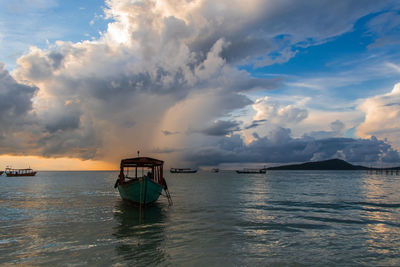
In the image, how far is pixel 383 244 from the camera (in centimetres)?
1316

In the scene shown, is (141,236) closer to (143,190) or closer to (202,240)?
(202,240)

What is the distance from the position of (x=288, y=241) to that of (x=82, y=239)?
432 inches

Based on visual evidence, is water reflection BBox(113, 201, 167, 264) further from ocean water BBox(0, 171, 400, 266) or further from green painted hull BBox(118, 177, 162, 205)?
green painted hull BBox(118, 177, 162, 205)

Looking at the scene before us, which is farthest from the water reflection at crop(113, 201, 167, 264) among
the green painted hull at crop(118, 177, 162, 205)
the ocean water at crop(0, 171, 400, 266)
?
the green painted hull at crop(118, 177, 162, 205)

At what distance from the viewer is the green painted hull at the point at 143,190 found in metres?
23.8

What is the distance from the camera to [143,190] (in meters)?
24.0

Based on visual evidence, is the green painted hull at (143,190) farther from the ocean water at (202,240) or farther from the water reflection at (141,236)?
the ocean water at (202,240)

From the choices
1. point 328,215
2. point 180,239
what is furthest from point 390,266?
point 328,215

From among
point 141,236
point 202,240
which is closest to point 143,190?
point 141,236

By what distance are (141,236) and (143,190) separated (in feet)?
31.2

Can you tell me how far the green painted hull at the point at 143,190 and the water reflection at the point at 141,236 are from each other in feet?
5.75

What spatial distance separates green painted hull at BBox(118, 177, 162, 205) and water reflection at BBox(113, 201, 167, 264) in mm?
1751

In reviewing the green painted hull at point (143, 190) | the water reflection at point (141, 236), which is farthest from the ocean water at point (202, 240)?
the green painted hull at point (143, 190)

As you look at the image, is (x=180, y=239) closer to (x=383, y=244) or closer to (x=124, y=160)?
(x=383, y=244)
